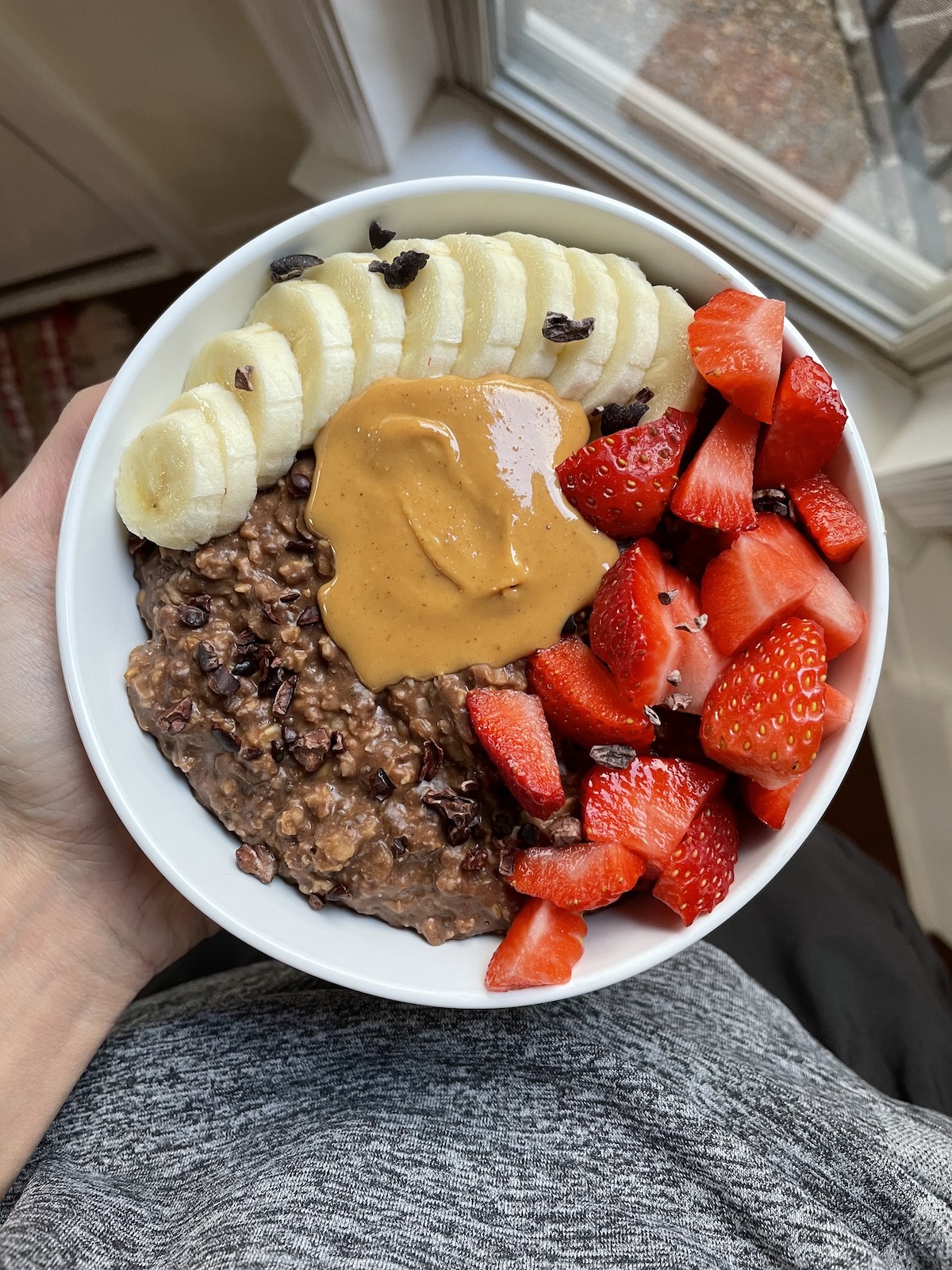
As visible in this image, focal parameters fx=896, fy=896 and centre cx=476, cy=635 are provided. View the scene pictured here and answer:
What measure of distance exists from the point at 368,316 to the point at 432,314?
0.35 feet

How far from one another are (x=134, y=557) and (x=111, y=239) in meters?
1.67

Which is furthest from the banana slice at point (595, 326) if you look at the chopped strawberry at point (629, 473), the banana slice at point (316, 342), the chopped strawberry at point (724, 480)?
the banana slice at point (316, 342)

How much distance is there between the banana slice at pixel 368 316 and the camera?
4.89 ft

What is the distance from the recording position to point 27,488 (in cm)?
171

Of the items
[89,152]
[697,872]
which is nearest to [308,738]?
[697,872]

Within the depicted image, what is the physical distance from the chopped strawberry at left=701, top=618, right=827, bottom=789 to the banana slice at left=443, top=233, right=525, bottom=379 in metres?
0.65

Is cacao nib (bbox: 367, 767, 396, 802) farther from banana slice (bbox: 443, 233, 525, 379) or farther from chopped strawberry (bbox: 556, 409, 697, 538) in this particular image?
banana slice (bbox: 443, 233, 525, 379)

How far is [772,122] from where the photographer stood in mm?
2232

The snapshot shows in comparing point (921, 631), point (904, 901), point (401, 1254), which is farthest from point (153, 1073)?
point (921, 631)

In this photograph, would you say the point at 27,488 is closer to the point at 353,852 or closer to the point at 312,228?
the point at 312,228

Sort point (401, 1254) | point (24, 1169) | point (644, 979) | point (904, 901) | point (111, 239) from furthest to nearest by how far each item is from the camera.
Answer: point (111, 239) < point (904, 901) < point (644, 979) < point (24, 1169) < point (401, 1254)

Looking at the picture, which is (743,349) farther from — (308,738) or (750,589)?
(308,738)

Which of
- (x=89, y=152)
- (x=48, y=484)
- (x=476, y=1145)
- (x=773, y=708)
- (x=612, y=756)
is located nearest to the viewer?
(x=773, y=708)

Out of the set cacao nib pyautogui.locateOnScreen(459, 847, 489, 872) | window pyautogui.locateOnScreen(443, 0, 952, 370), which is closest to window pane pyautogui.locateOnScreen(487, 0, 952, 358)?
window pyautogui.locateOnScreen(443, 0, 952, 370)
